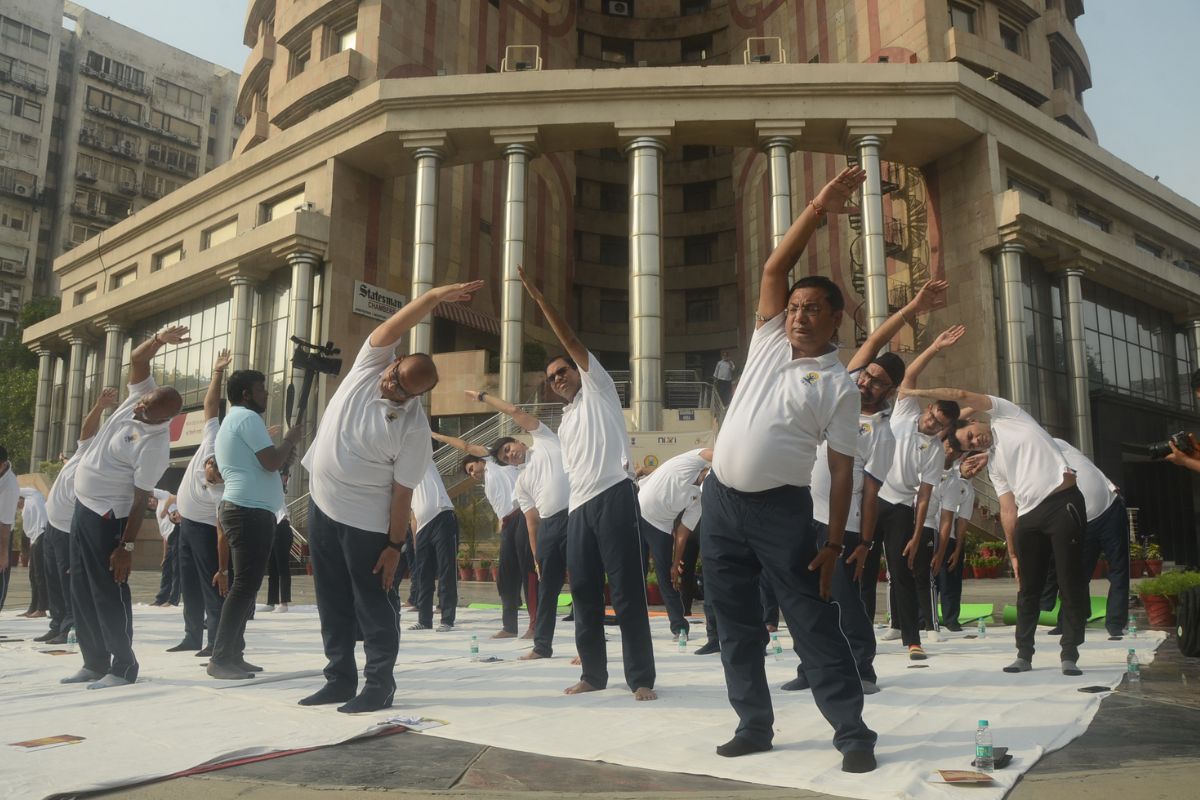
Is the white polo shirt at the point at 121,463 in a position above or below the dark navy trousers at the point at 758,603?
above

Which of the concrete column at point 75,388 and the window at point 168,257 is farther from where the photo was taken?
the concrete column at point 75,388

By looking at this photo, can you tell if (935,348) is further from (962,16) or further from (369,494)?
(962,16)

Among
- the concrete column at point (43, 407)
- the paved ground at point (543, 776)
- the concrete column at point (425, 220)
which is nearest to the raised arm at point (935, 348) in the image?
the paved ground at point (543, 776)

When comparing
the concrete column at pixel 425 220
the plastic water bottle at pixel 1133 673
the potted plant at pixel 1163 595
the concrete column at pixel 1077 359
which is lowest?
the plastic water bottle at pixel 1133 673

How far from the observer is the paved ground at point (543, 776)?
3.13m

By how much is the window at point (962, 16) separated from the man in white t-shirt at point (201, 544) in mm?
35612

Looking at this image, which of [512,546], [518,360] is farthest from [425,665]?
[518,360]

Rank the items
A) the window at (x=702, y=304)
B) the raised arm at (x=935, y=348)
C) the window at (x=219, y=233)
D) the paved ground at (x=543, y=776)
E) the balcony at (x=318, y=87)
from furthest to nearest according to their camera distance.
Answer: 1. the window at (x=702, y=304)
2. the window at (x=219, y=233)
3. the balcony at (x=318, y=87)
4. the raised arm at (x=935, y=348)
5. the paved ground at (x=543, y=776)

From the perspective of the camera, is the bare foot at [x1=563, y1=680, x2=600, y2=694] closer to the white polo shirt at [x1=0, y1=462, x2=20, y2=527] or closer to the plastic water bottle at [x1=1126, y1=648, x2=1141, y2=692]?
the plastic water bottle at [x1=1126, y1=648, x2=1141, y2=692]

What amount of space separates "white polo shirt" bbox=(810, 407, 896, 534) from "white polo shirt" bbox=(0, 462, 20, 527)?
23.4 feet

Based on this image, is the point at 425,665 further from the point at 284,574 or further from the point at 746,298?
the point at 746,298

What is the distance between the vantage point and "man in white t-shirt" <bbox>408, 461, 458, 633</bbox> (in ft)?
32.3

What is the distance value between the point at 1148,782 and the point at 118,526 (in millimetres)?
5779

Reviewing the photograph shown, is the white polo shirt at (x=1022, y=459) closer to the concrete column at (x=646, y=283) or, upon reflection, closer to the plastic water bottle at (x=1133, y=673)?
the plastic water bottle at (x=1133, y=673)
